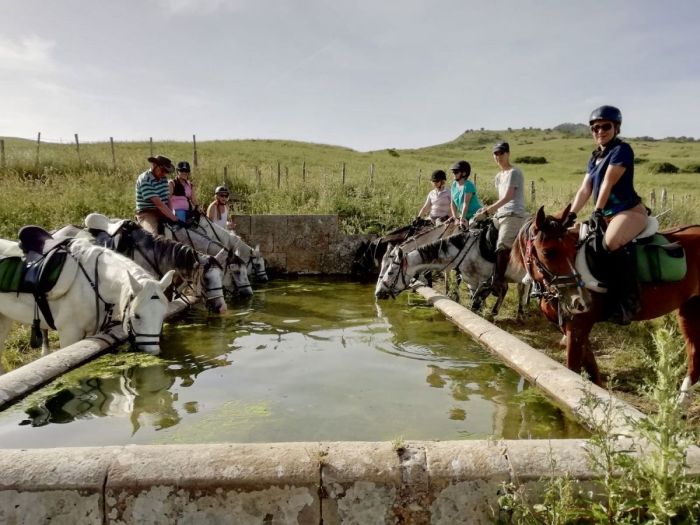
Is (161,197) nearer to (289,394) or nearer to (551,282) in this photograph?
(289,394)

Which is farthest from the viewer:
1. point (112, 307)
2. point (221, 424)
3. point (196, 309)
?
point (196, 309)

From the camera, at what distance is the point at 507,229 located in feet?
22.5

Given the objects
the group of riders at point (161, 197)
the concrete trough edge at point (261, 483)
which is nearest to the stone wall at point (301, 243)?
the group of riders at point (161, 197)

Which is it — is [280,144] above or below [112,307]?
above

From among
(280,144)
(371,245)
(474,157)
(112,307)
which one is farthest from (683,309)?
(474,157)

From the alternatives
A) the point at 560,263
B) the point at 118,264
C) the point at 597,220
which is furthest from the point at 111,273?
the point at 597,220

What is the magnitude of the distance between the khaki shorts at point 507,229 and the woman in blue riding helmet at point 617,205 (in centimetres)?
257

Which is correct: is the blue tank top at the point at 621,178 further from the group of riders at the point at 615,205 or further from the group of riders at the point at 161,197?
the group of riders at the point at 161,197

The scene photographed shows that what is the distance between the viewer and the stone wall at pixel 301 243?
12.2 m

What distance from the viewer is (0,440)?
3201mm

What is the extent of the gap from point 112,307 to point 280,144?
45248 mm

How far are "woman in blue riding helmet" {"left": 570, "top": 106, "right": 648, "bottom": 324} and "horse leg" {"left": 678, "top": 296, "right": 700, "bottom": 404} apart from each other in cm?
57

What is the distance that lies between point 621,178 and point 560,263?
803 mm

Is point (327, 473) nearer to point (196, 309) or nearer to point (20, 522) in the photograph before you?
point (20, 522)
